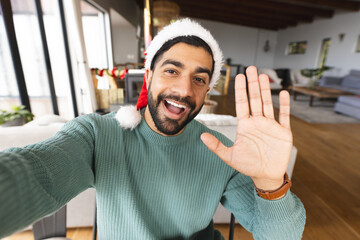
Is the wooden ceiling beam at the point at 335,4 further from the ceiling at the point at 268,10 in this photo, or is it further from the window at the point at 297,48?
the window at the point at 297,48

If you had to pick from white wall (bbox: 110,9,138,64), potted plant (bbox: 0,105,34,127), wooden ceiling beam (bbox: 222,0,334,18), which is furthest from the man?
wooden ceiling beam (bbox: 222,0,334,18)

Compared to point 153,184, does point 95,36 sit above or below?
above

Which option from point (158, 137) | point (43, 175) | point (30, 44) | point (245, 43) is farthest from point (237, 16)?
point (43, 175)

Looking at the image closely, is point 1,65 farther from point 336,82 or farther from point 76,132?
point 336,82

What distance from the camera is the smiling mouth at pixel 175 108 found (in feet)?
2.53

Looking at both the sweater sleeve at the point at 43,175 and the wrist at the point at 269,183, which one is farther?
the wrist at the point at 269,183

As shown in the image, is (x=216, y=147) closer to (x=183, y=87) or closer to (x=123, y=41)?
(x=183, y=87)

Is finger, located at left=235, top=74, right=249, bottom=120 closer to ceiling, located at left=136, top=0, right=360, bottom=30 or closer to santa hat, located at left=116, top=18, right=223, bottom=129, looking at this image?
santa hat, located at left=116, top=18, right=223, bottom=129

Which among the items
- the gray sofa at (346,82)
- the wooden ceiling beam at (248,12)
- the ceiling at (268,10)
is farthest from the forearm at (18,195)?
the wooden ceiling beam at (248,12)

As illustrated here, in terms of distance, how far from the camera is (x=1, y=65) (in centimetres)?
277

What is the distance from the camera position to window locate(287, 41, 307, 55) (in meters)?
9.97

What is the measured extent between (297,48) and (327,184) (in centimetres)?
1048

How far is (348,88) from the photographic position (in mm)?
6371

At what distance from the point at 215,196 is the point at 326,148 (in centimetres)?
327
